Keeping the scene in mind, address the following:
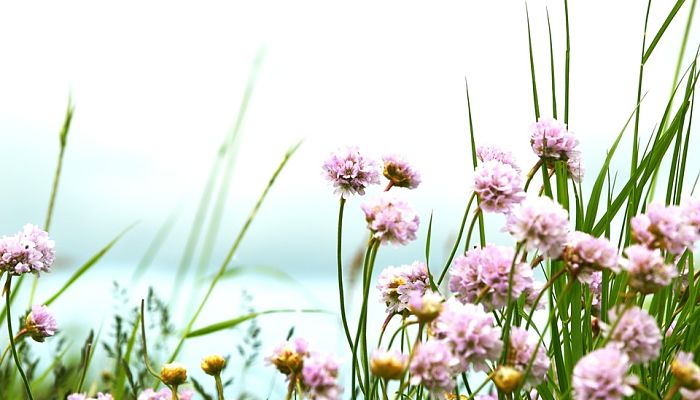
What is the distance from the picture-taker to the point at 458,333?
1.62 m

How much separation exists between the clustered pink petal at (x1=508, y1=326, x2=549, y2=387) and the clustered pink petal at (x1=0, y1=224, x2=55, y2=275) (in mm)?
1395

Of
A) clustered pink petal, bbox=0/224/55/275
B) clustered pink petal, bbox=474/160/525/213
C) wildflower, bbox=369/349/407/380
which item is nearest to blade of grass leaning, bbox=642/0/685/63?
clustered pink petal, bbox=474/160/525/213

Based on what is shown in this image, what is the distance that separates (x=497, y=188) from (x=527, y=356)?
1.34 ft

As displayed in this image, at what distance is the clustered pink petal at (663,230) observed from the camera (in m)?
1.63

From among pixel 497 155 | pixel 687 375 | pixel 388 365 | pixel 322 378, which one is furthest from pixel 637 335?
pixel 497 155

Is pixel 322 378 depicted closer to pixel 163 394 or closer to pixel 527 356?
pixel 527 356

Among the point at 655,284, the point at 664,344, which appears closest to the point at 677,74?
the point at 664,344

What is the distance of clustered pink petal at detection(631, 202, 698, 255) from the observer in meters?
1.63

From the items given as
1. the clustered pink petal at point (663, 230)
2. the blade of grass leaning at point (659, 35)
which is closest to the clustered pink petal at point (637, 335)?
the clustered pink petal at point (663, 230)

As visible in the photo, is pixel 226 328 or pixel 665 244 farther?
pixel 226 328

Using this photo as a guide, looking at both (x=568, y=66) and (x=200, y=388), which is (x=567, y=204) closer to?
(x=568, y=66)

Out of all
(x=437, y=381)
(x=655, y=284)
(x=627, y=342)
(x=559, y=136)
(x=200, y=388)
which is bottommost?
(x=200, y=388)

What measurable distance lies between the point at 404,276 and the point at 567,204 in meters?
0.55

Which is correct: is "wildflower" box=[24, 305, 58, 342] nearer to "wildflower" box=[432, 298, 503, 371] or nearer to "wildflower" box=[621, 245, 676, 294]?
"wildflower" box=[432, 298, 503, 371]
